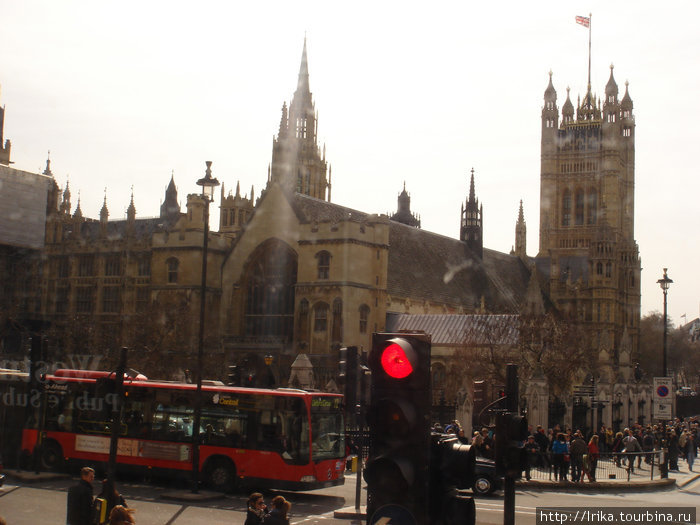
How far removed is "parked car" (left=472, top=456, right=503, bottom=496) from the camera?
79.6ft

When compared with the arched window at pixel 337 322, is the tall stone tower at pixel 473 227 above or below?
above

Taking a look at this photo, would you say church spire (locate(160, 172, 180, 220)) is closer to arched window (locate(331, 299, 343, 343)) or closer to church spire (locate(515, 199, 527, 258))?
church spire (locate(515, 199, 527, 258))

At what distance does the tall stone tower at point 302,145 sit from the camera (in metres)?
106

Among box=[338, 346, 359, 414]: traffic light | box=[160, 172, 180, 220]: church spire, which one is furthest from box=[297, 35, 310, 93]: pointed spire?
box=[338, 346, 359, 414]: traffic light

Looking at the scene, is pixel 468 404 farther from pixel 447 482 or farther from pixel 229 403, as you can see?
pixel 447 482

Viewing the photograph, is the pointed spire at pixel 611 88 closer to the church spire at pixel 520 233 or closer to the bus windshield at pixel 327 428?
the church spire at pixel 520 233

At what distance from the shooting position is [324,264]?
55312mm

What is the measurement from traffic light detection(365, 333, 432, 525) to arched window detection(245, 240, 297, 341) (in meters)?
51.2

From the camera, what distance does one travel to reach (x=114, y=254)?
2749 inches

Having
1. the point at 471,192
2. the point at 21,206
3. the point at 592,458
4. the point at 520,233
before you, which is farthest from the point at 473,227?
the point at 592,458

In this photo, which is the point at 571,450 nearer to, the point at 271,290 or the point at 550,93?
the point at 271,290

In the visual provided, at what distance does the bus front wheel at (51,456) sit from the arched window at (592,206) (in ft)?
315

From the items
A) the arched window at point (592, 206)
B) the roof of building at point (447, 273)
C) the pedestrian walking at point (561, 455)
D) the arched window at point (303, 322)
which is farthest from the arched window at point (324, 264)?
the arched window at point (592, 206)

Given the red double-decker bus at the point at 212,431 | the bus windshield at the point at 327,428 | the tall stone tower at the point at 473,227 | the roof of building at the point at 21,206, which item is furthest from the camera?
the tall stone tower at the point at 473,227
